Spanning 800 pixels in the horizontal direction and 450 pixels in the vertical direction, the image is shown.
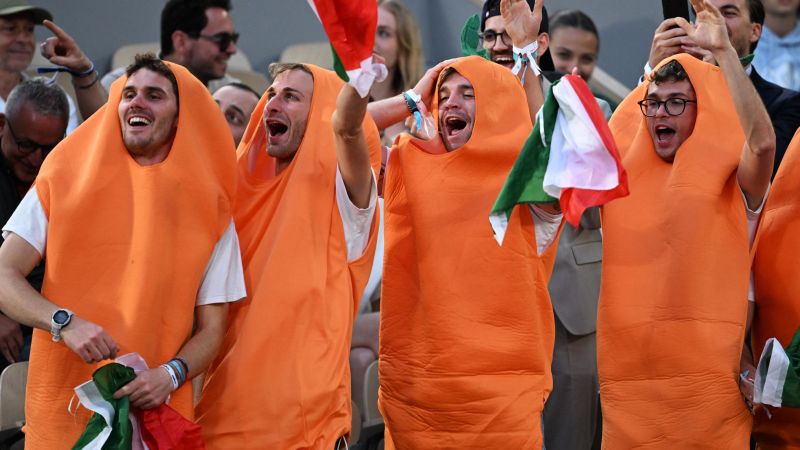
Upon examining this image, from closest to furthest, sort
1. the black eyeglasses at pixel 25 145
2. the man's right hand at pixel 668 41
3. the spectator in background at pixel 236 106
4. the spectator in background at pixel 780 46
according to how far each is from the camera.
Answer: the man's right hand at pixel 668 41, the black eyeglasses at pixel 25 145, the spectator in background at pixel 236 106, the spectator in background at pixel 780 46

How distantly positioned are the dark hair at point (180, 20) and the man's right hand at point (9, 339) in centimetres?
188

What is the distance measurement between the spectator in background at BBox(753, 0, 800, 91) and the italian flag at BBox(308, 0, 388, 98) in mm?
4035

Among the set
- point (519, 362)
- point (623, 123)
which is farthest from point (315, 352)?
point (623, 123)

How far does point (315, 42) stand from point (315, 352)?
4299mm

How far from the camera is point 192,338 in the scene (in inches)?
179

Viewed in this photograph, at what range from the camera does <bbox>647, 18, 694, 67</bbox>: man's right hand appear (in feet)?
17.6

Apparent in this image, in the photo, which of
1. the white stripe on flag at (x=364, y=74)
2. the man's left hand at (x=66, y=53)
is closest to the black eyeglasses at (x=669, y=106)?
the white stripe on flag at (x=364, y=74)

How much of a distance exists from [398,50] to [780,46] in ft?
7.75

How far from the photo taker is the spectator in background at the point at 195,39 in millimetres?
6602

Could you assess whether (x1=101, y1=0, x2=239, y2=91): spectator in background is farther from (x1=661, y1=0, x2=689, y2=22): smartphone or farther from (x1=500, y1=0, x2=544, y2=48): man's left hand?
(x1=661, y1=0, x2=689, y2=22): smartphone

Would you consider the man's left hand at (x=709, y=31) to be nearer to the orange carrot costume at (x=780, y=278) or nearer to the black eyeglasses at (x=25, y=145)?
the orange carrot costume at (x=780, y=278)

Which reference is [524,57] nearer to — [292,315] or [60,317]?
[292,315]

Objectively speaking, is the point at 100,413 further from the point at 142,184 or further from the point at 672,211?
the point at 672,211

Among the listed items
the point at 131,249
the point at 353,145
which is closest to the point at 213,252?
the point at 131,249
